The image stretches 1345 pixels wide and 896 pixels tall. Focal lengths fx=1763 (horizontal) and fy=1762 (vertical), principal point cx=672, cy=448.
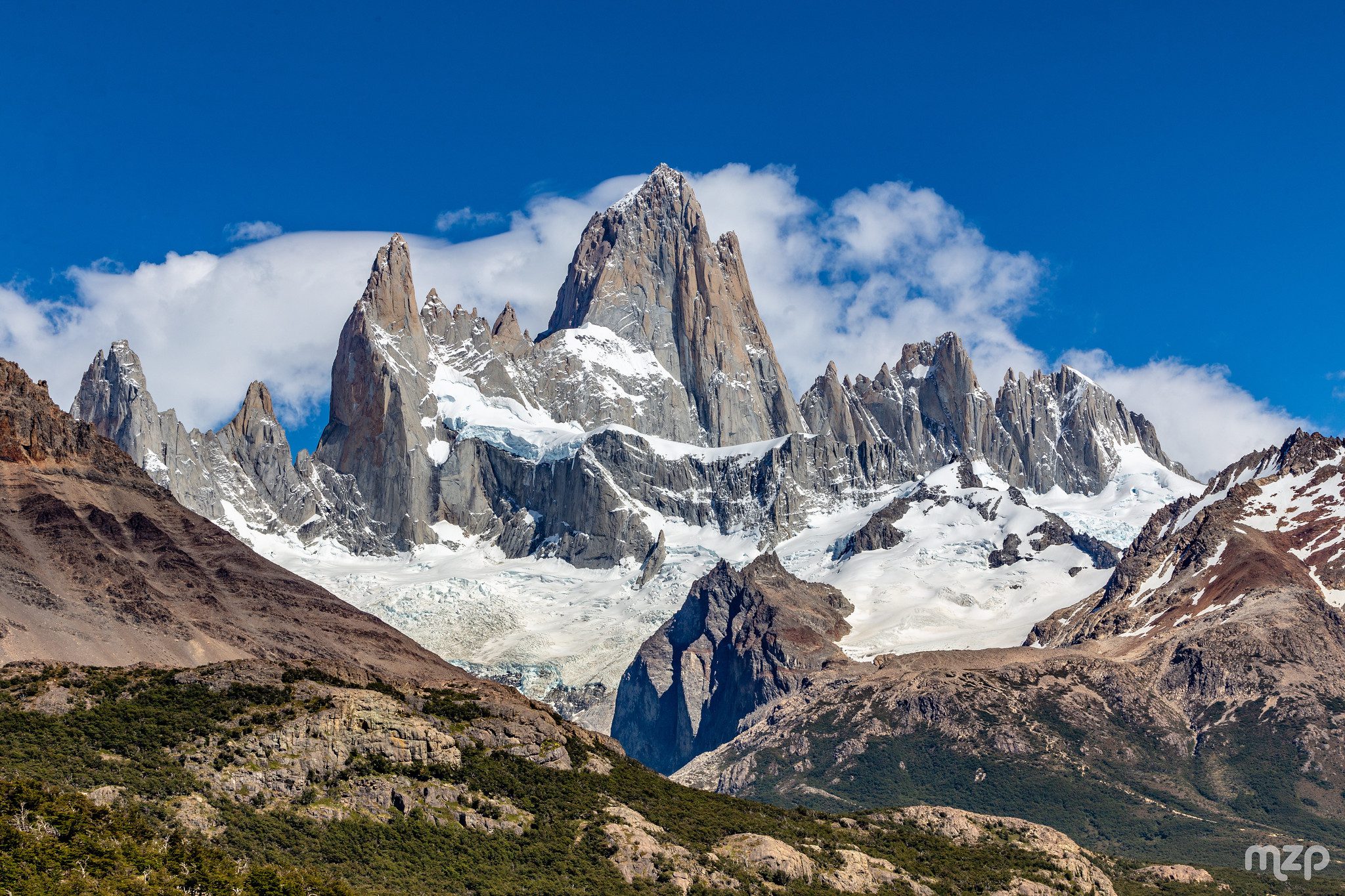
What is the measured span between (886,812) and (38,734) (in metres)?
89.2

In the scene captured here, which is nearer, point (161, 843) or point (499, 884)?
point (161, 843)

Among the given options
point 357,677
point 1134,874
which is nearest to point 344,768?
point 357,677

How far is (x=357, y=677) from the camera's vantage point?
170m

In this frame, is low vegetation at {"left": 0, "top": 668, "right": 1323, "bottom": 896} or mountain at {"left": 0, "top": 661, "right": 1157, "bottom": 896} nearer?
low vegetation at {"left": 0, "top": 668, "right": 1323, "bottom": 896}

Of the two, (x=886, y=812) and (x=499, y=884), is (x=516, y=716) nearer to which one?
(x=499, y=884)

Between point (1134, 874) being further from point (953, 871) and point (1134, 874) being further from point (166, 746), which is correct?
point (166, 746)

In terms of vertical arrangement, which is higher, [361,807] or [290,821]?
[361,807]

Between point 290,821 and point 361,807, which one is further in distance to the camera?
point 361,807

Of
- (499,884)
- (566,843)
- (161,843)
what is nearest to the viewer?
(161,843)

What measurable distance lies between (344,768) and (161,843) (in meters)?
23.5

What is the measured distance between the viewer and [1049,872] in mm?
165500

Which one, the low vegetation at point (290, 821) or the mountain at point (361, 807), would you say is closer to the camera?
the low vegetation at point (290, 821)

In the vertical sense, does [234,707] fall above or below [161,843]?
above

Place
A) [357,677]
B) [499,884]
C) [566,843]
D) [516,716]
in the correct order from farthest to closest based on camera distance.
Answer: [357,677] → [516,716] → [566,843] → [499,884]
